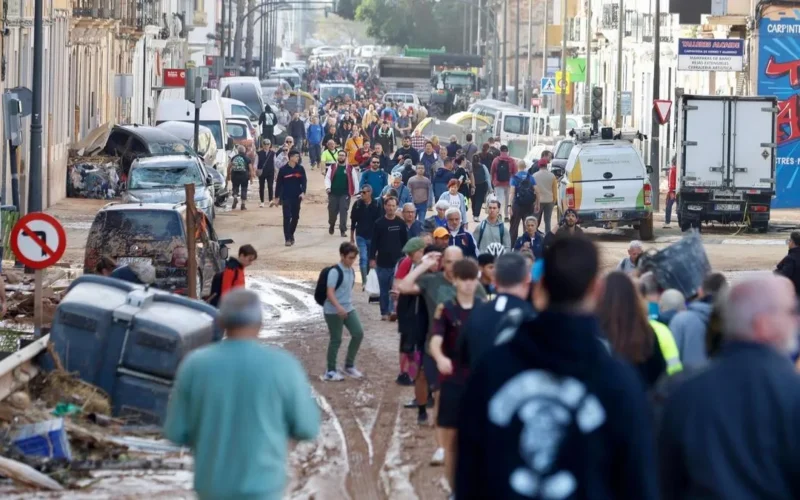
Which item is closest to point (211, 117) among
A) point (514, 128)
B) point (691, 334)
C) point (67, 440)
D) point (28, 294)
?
point (514, 128)

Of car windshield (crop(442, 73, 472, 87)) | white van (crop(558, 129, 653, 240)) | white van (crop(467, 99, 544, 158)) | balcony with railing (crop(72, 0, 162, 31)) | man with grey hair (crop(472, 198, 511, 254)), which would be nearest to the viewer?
man with grey hair (crop(472, 198, 511, 254))

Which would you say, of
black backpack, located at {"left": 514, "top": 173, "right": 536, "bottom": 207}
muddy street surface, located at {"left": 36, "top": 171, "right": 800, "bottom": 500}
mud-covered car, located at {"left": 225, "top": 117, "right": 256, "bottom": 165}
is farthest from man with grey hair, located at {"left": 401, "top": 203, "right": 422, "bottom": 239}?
mud-covered car, located at {"left": 225, "top": 117, "right": 256, "bottom": 165}

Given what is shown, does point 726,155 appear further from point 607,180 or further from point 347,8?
point 347,8

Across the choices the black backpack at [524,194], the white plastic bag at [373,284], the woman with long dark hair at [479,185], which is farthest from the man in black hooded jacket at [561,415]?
the woman with long dark hair at [479,185]

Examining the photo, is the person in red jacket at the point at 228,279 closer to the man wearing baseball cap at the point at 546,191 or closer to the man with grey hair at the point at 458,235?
the man with grey hair at the point at 458,235

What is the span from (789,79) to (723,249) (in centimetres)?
1224

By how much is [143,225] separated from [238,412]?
12.7 metres

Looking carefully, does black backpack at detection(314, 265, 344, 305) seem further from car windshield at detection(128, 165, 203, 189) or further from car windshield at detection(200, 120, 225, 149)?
car windshield at detection(200, 120, 225, 149)

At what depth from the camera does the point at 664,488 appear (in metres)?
4.98

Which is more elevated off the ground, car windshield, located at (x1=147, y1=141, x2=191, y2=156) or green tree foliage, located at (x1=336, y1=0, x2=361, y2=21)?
green tree foliage, located at (x1=336, y1=0, x2=361, y2=21)

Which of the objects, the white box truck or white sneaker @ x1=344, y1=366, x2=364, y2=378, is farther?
the white box truck

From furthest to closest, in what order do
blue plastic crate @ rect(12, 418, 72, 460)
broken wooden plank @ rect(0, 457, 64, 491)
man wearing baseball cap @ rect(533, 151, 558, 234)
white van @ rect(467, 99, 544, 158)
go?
1. white van @ rect(467, 99, 544, 158)
2. man wearing baseball cap @ rect(533, 151, 558, 234)
3. blue plastic crate @ rect(12, 418, 72, 460)
4. broken wooden plank @ rect(0, 457, 64, 491)

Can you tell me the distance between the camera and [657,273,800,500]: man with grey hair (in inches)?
187

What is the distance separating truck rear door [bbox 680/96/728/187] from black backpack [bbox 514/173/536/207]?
19.0ft
